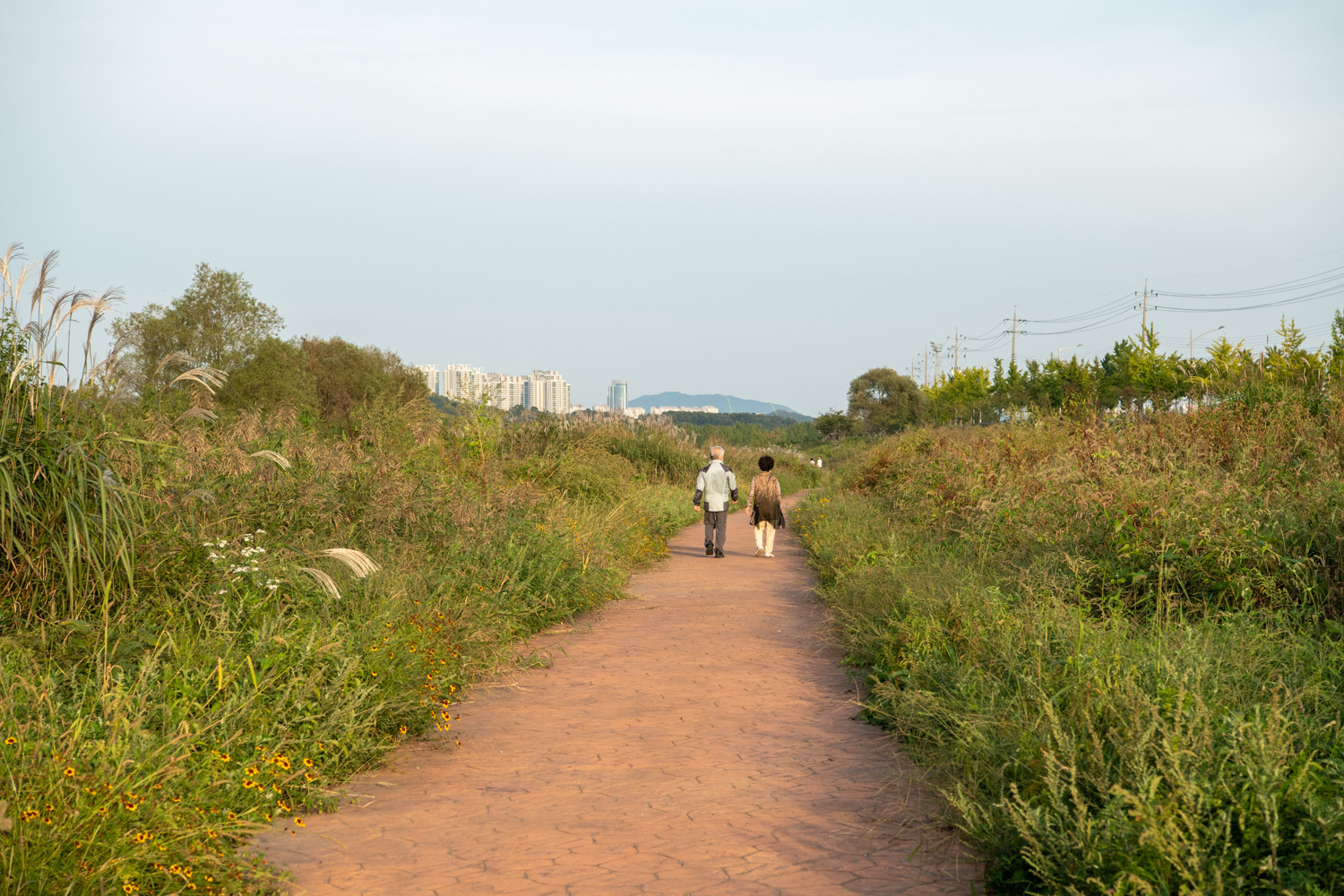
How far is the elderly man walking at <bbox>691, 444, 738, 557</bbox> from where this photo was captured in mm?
14469

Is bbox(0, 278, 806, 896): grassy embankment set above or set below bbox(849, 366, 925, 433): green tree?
below

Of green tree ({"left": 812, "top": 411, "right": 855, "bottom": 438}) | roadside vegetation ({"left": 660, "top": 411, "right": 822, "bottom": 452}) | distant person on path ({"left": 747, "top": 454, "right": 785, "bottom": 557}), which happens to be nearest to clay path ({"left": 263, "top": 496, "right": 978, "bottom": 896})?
distant person on path ({"left": 747, "top": 454, "right": 785, "bottom": 557})

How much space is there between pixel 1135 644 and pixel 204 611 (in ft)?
17.0

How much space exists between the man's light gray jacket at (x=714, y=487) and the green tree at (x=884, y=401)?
54.6 meters

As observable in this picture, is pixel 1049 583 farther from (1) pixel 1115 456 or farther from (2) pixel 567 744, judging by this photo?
(2) pixel 567 744

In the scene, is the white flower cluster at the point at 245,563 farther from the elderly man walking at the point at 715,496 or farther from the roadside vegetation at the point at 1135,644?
the elderly man walking at the point at 715,496

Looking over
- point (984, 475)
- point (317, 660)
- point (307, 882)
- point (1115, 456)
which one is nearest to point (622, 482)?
point (984, 475)

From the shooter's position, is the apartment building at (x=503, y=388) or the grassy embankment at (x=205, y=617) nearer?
the grassy embankment at (x=205, y=617)

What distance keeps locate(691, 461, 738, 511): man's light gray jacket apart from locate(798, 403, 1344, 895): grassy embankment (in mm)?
3068

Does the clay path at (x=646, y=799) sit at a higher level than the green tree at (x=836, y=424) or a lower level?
lower

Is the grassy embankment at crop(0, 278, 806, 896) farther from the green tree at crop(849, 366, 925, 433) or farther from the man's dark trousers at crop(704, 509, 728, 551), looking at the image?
the green tree at crop(849, 366, 925, 433)

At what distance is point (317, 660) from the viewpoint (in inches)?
194

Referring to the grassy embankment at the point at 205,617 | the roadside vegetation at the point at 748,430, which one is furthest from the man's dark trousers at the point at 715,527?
the roadside vegetation at the point at 748,430

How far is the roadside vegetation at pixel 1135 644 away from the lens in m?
3.07
